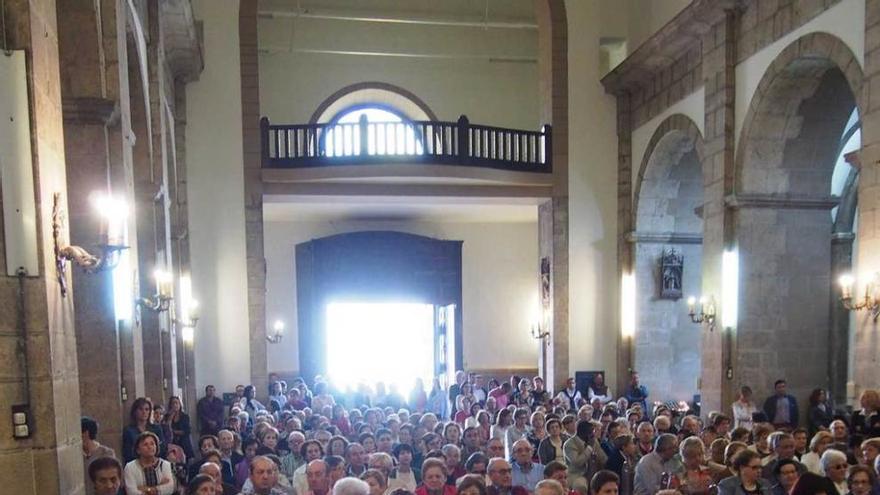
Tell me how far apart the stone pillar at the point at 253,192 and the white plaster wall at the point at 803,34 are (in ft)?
26.3

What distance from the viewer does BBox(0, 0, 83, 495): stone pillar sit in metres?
3.40

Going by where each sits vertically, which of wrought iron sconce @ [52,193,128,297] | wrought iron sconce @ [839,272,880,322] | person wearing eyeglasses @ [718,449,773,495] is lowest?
person wearing eyeglasses @ [718,449,773,495]

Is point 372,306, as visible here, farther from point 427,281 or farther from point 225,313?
point 225,313

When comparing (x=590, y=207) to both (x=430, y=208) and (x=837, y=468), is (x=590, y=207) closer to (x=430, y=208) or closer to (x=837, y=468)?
(x=430, y=208)

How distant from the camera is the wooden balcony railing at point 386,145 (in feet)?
39.5

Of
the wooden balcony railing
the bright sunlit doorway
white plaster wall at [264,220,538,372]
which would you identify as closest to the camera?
the wooden balcony railing

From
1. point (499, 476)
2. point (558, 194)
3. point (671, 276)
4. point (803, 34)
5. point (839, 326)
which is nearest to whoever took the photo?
point (499, 476)

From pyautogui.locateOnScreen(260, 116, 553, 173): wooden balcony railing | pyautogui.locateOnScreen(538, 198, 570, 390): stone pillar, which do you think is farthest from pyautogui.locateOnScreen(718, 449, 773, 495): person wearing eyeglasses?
pyautogui.locateOnScreen(538, 198, 570, 390): stone pillar

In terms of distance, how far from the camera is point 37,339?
3461mm

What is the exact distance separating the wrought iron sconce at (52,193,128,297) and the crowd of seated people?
4.01ft

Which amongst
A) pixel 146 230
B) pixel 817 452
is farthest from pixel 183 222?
pixel 817 452

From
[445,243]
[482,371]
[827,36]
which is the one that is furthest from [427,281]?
[827,36]

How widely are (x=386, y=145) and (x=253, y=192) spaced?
2565 mm

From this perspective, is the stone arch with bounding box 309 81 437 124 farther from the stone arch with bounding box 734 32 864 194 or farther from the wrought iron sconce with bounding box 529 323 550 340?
the stone arch with bounding box 734 32 864 194
